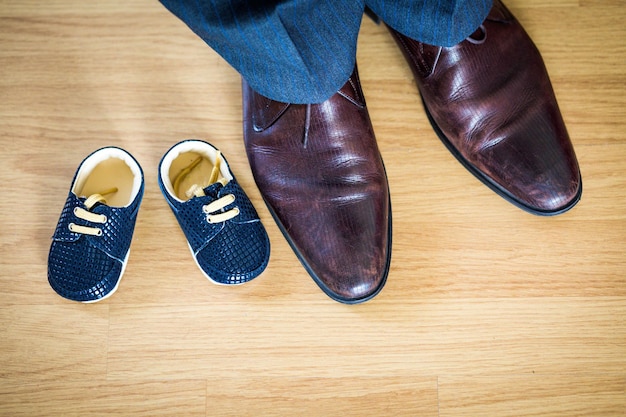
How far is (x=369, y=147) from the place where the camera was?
Answer: 852 millimetres

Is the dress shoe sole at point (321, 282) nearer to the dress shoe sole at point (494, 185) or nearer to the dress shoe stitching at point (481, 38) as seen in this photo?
the dress shoe sole at point (494, 185)

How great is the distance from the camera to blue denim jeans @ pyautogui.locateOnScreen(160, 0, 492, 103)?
1.90ft

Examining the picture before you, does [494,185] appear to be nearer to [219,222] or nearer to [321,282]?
[321,282]

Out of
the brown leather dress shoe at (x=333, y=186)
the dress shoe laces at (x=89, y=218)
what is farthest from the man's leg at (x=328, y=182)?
the dress shoe laces at (x=89, y=218)

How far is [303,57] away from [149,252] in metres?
0.49

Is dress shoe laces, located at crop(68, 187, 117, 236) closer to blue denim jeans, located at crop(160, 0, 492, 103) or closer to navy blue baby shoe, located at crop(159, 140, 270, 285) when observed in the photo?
navy blue baby shoe, located at crop(159, 140, 270, 285)

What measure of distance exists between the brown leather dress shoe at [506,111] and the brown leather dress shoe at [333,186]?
0.15 meters

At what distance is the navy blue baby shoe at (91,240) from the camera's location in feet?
2.80

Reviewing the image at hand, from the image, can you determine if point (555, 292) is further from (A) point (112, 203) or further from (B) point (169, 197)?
(A) point (112, 203)

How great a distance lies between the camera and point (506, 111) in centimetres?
85

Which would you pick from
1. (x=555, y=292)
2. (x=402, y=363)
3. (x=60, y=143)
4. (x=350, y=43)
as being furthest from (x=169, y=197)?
(x=555, y=292)

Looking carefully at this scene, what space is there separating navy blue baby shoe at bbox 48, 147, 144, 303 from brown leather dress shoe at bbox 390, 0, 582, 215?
55cm

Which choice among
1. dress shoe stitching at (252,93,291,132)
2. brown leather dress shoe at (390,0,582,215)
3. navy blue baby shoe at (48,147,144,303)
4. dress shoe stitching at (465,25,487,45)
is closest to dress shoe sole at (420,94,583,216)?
brown leather dress shoe at (390,0,582,215)

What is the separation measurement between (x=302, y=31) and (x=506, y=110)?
41 cm
